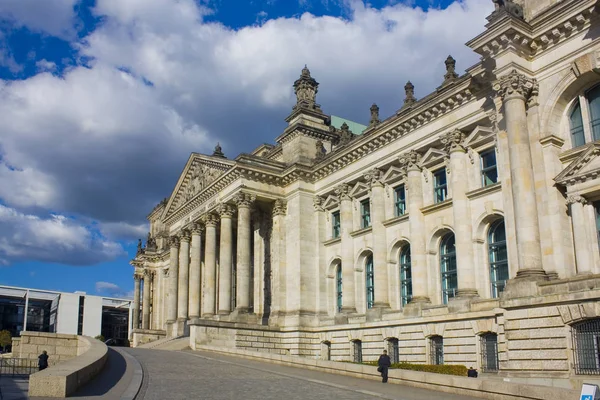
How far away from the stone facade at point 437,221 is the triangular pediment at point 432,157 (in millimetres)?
124

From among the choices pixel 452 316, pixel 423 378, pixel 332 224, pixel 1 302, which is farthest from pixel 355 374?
pixel 1 302

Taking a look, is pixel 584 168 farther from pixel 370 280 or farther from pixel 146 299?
pixel 146 299

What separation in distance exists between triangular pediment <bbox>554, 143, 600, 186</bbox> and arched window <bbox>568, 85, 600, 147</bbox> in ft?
3.65

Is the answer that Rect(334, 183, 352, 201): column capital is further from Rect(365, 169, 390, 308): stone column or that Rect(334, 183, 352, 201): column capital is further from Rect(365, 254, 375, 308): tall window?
Rect(365, 254, 375, 308): tall window

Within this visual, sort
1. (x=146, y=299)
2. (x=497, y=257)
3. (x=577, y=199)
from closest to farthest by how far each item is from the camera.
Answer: (x=577, y=199)
(x=497, y=257)
(x=146, y=299)

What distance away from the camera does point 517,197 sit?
23.4 metres

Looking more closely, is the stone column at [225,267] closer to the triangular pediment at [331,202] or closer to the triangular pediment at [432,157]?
the triangular pediment at [331,202]

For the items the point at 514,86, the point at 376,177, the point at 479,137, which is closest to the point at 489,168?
the point at 479,137

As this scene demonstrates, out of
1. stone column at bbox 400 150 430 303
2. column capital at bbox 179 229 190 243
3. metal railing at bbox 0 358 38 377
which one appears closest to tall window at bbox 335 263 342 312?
stone column at bbox 400 150 430 303

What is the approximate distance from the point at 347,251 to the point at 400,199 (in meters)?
5.50

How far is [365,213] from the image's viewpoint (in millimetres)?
39406

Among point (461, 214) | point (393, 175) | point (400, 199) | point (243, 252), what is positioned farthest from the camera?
point (243, 252)

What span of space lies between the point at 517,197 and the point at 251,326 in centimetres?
2183

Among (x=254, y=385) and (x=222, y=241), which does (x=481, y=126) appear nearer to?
(x=254, y=385)
